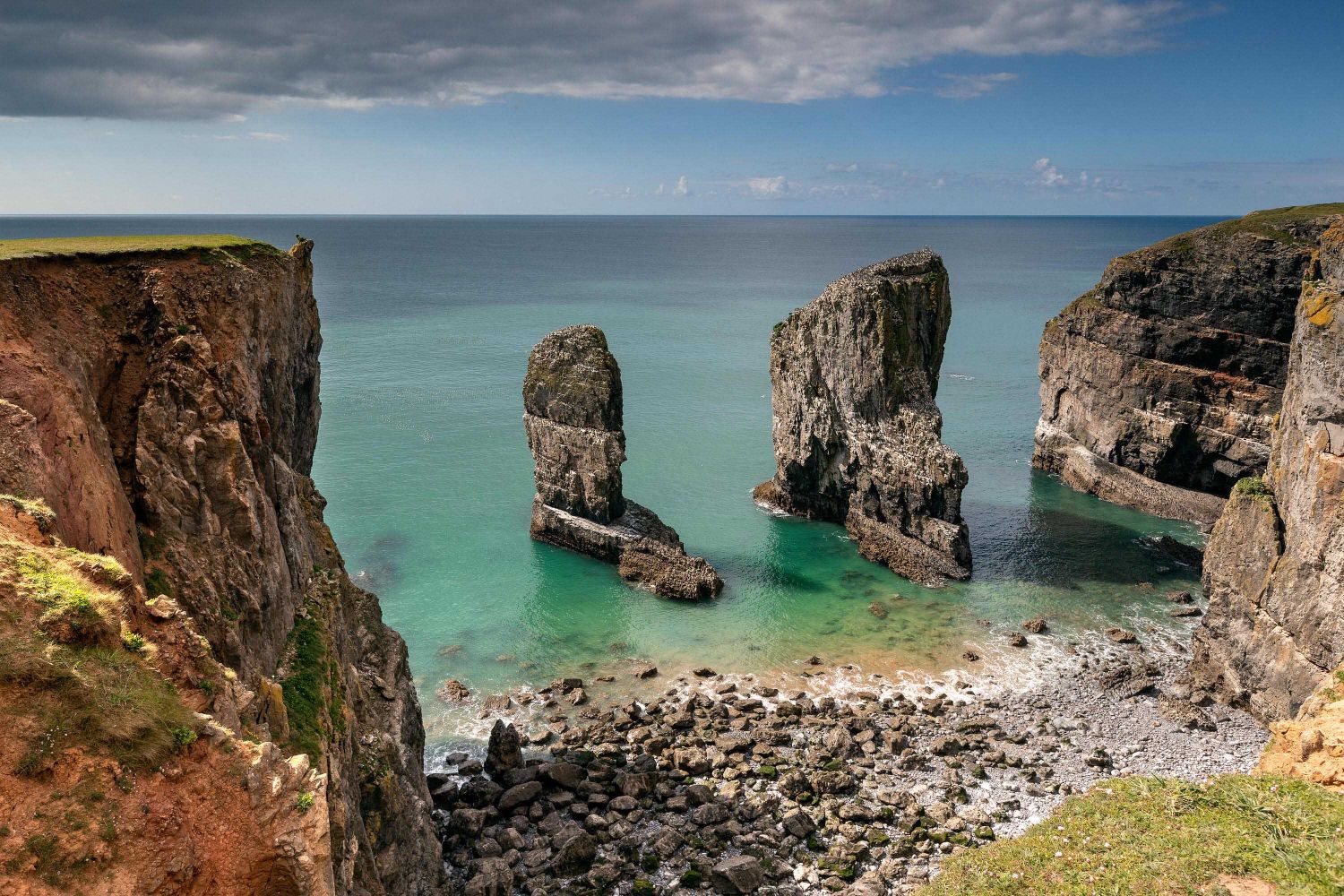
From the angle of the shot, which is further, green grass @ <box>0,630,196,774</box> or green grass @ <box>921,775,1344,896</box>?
green grass @ <box>921,775,1344,896</box>

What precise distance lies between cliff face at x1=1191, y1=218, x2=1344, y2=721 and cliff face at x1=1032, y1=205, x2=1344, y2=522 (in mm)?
16016

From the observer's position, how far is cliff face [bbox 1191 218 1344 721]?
26.3m

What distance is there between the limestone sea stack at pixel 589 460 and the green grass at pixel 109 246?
21.7 meters

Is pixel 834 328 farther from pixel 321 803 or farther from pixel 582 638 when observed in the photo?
pixel 321 803

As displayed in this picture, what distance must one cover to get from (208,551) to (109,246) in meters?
6.66

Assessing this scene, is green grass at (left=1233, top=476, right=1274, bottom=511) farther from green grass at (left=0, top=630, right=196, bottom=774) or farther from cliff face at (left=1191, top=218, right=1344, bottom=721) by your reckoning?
green grass at (left=0, top=630, right=196, bottom=774)

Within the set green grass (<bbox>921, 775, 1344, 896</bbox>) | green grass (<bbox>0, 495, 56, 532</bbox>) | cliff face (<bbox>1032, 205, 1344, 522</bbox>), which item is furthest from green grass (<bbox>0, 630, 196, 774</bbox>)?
cliff face (<bbox>1032, 205, 1344, 522</bbox>)

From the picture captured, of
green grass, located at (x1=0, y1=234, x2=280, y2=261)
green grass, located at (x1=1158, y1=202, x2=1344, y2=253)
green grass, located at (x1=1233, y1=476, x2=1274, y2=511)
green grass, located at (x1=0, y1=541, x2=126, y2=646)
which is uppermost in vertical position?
green grass, located at (x1=1158, y1=202, x2=1344, y2=253)

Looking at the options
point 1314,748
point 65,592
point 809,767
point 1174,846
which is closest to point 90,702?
point 65,592

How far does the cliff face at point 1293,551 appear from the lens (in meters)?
26.3

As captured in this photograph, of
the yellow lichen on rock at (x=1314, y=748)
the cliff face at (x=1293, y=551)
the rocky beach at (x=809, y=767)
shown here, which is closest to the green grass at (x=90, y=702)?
Answer: the rocky beach at (x=809, y=767)

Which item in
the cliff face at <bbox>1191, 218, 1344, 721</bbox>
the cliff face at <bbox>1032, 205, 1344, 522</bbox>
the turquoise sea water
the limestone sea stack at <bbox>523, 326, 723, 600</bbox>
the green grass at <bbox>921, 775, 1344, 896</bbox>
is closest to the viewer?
the green grass at <bbox>921, 775, 1344, 896</bbox>

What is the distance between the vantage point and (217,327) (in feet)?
54.6

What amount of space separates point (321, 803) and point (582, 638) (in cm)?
2533
